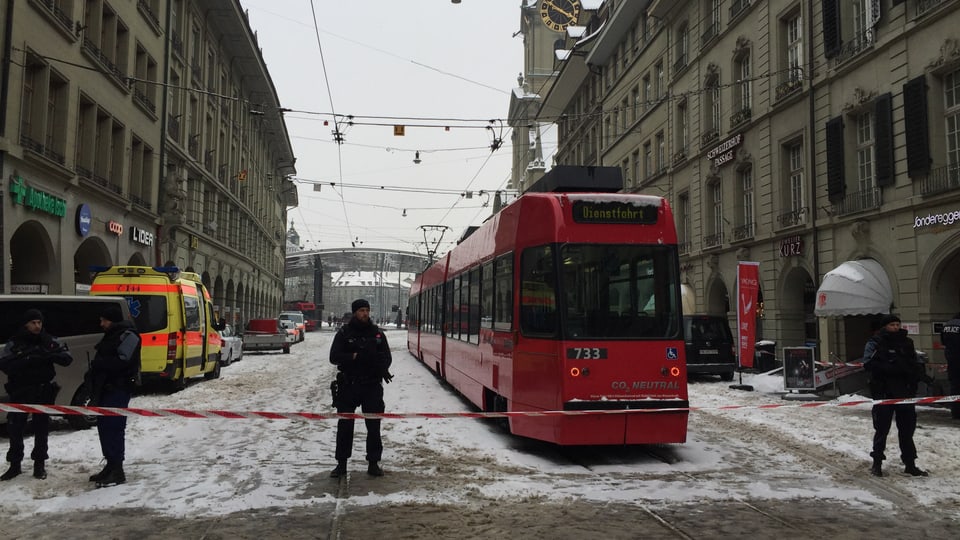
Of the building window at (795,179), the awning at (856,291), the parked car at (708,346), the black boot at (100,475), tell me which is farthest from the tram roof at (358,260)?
the black boot at (100,475)

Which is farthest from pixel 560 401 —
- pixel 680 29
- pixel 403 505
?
pixel 680 29

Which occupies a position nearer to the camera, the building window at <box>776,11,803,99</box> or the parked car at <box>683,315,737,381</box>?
the parked car at <box>683,315,737,381</box>

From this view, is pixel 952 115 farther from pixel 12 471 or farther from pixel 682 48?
pixel 12 471

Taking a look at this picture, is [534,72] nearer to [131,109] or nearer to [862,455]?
[131,109]

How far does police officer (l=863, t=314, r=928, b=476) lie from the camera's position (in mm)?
7402

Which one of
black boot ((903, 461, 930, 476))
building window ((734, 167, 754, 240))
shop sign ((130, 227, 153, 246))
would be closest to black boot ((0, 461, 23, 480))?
black boot ((903, 461, 930, 476))

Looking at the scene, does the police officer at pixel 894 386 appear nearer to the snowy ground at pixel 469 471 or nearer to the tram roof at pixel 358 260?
the snowy ground at pixel 469 471

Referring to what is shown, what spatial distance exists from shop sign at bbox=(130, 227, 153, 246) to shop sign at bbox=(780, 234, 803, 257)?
20.7 m

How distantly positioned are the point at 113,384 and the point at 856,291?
52.2ft

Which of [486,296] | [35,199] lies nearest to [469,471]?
[486,296]

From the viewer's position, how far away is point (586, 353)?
7973 millimetres

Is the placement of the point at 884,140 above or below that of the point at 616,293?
above

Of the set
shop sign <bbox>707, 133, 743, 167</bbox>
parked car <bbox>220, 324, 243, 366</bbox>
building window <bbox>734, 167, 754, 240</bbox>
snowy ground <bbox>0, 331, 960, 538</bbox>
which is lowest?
snowy ground <bbox>0, 331, 960, 538</bbox>

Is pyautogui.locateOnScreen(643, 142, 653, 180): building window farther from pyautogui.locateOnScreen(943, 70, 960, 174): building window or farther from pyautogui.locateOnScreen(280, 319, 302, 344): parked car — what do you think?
pyautogui.locateOnScreen(280, 319, 302, 344): parked car
